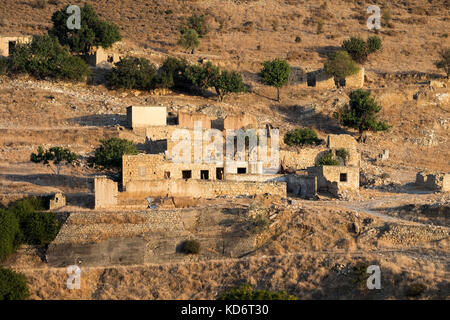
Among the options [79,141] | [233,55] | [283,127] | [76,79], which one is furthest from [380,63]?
[79,141]

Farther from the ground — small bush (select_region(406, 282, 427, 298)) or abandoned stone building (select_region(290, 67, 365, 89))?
abandoned stone building (select_region(290, 67, 365, 89))

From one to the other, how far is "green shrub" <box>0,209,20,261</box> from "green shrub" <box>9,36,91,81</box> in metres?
24.7

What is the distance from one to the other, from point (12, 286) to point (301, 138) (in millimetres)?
20987

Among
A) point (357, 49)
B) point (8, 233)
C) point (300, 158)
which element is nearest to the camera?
point (8, 233)

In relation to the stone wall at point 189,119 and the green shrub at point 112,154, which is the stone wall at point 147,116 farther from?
the green shrub at point 112,154

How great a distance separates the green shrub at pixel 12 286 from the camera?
22.0m

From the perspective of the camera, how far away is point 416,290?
2186 centimetres

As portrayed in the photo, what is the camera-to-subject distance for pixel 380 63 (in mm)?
61031

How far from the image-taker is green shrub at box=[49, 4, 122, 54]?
54125 mm

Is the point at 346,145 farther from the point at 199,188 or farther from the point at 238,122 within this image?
the point at 199,188

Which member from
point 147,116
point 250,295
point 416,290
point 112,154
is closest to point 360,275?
point 416,290

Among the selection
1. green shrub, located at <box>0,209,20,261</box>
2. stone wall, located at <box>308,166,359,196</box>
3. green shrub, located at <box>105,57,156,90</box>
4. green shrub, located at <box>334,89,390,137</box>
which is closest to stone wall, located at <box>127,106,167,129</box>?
green shrub, located at <box>105,57,156,90</box>

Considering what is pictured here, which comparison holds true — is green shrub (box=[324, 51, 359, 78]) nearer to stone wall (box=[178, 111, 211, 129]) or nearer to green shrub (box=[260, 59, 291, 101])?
green shrub (box=[260, 59, 291, 101])

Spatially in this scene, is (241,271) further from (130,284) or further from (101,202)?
(101,202)
